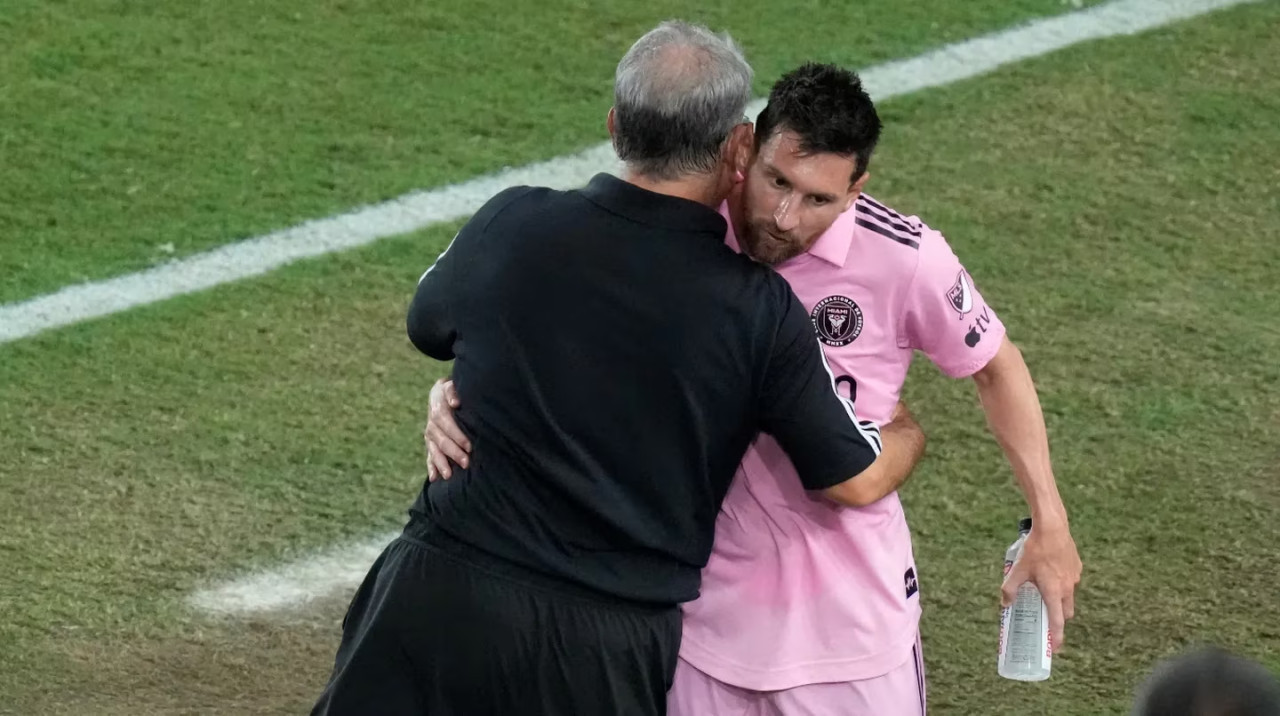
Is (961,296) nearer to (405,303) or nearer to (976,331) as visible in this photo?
(976,331)

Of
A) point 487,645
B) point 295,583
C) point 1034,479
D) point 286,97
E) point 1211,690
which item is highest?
point 1211,690

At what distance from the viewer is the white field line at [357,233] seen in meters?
4.39

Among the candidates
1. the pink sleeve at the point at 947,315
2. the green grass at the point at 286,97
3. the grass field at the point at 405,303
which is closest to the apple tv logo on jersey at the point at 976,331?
the pink sleeve at the point at 947,315

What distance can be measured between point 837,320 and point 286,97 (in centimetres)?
417

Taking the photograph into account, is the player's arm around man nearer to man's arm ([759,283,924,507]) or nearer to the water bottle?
man's arm ([759,283,924,507])

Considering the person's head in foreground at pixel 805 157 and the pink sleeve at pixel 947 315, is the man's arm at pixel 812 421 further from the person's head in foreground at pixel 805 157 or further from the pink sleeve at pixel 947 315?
the pink sleeve at pixel 947 315

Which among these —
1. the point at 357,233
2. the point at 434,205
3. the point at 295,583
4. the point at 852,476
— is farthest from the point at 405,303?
the point at 852,476

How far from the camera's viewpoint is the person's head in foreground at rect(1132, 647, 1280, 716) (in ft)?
5.85

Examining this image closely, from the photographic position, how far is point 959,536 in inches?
179

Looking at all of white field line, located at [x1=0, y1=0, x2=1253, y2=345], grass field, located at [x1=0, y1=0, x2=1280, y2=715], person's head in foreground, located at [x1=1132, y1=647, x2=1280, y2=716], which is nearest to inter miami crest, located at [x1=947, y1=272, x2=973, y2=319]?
→ person's head in foreground, located at [x1=1132, y1=647, x2=1280, y2=716]

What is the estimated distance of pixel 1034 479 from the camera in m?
2.90

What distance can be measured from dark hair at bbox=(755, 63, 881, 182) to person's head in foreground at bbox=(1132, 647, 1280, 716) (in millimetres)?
982

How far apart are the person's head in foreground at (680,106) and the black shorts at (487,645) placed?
603mm

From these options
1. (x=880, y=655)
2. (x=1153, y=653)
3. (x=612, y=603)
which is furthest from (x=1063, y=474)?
(x=612, y=603)
